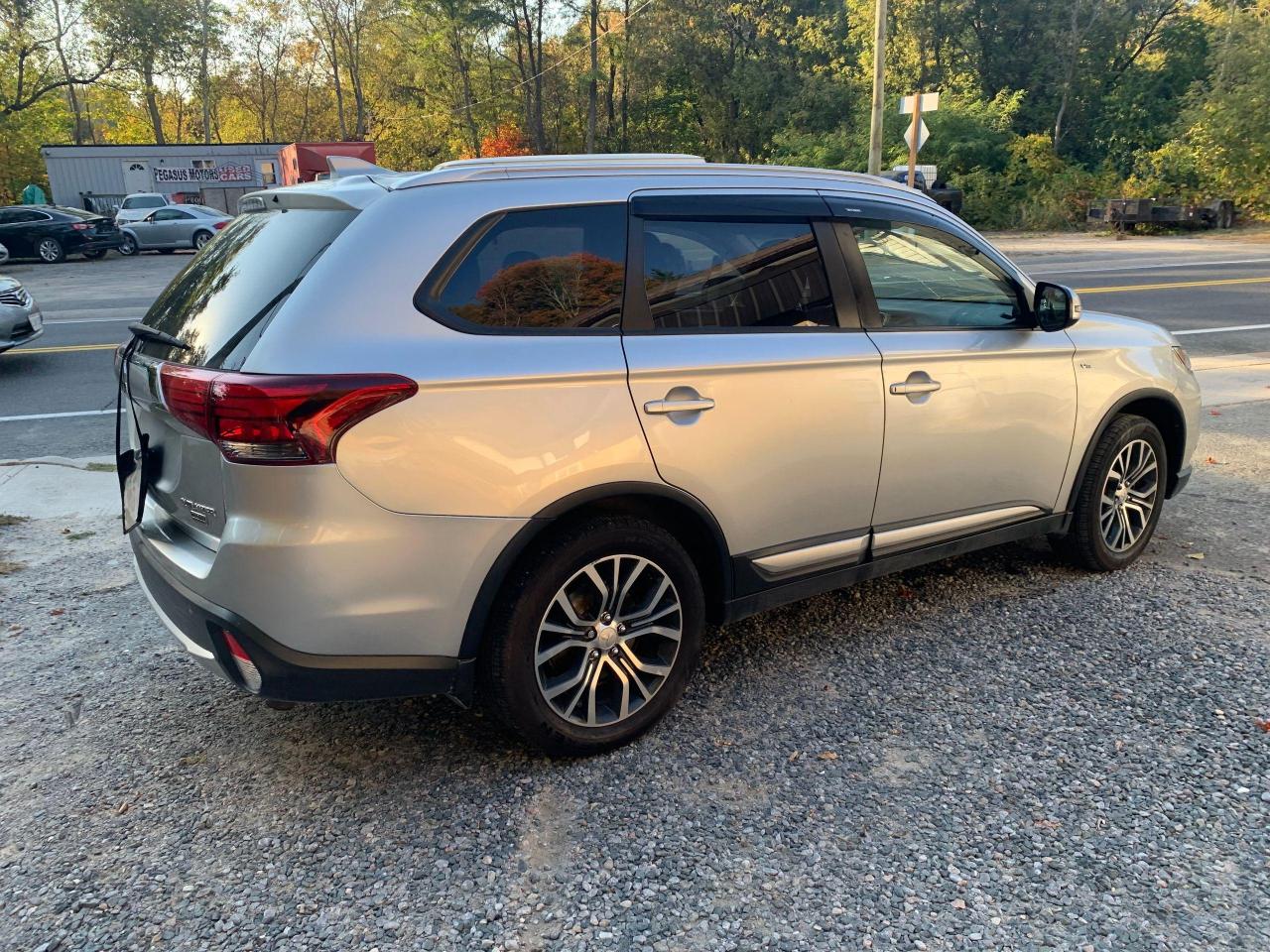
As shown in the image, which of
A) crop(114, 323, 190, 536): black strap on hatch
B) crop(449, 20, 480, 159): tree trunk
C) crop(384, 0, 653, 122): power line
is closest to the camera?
crop(114, 323, 190, 536): black strap on hatch

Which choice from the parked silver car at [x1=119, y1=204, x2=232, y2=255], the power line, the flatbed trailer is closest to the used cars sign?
the parked silver car at [x1=119, y1=204, x2=232, y2=255]

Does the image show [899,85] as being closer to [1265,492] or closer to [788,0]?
[788,0]

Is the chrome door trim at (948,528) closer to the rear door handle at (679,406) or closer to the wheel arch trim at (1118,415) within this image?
the wheel arch trim at (1118,415)

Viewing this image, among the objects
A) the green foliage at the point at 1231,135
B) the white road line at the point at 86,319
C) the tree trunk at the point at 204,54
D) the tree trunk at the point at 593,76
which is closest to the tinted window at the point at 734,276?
the white road line at the point at 86,319

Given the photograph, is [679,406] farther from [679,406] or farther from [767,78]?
[767,78]

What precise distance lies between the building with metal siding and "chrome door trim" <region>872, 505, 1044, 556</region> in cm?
3595

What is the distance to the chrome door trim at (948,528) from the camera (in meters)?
3.66

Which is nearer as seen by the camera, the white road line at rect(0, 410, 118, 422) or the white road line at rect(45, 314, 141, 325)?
the white road line at rect(0, 410, 118, 422)

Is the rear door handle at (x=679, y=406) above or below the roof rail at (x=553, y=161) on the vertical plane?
below

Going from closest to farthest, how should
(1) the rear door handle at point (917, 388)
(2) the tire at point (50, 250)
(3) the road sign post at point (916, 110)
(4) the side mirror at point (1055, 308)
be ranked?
(1) the rear door handle at point (917, 388) → (4) the side mirror at point (1055, 308) → (3) the road sign post at point (916, 110) → (2) the tire at point (50, 250)

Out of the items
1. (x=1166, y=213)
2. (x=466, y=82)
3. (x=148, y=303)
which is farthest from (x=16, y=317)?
(x=466, y=82)

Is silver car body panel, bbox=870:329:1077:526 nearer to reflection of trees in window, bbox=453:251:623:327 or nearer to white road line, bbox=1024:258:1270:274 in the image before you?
reflection of trees in window, bbox=453:251:623:327

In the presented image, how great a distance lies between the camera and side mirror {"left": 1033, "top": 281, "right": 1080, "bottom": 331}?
3.93 metres

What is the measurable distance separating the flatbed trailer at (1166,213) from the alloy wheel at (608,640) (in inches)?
1155
